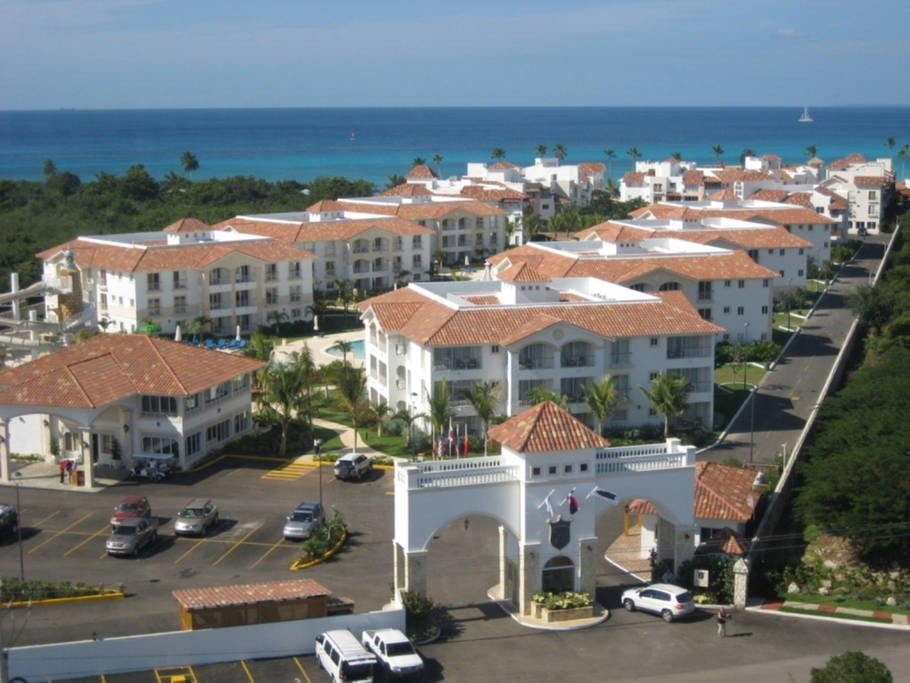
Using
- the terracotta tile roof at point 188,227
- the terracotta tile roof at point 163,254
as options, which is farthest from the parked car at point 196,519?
the terracotta tile roof at point 188,227

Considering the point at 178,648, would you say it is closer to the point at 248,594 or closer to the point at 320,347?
the point at 248,594

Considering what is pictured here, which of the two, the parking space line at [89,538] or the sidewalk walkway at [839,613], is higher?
the parking space line at [89,538]

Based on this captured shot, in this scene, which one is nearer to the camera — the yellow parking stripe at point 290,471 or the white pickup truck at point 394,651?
the white pickup truck at point 394,651

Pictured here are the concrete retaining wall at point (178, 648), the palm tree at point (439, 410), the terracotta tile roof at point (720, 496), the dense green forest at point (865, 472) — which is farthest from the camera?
the palm tree at point (439, 410)

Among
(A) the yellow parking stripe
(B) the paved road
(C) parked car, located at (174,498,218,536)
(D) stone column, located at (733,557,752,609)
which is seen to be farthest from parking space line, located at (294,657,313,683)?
(B) the paved road

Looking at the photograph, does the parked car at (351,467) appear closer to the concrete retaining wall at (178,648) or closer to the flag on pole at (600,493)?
the flag on pole at (600,493)

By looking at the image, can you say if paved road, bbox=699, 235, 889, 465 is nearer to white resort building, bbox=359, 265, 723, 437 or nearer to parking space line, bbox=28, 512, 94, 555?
white resort building, bbox=359, 265, 723, 437
